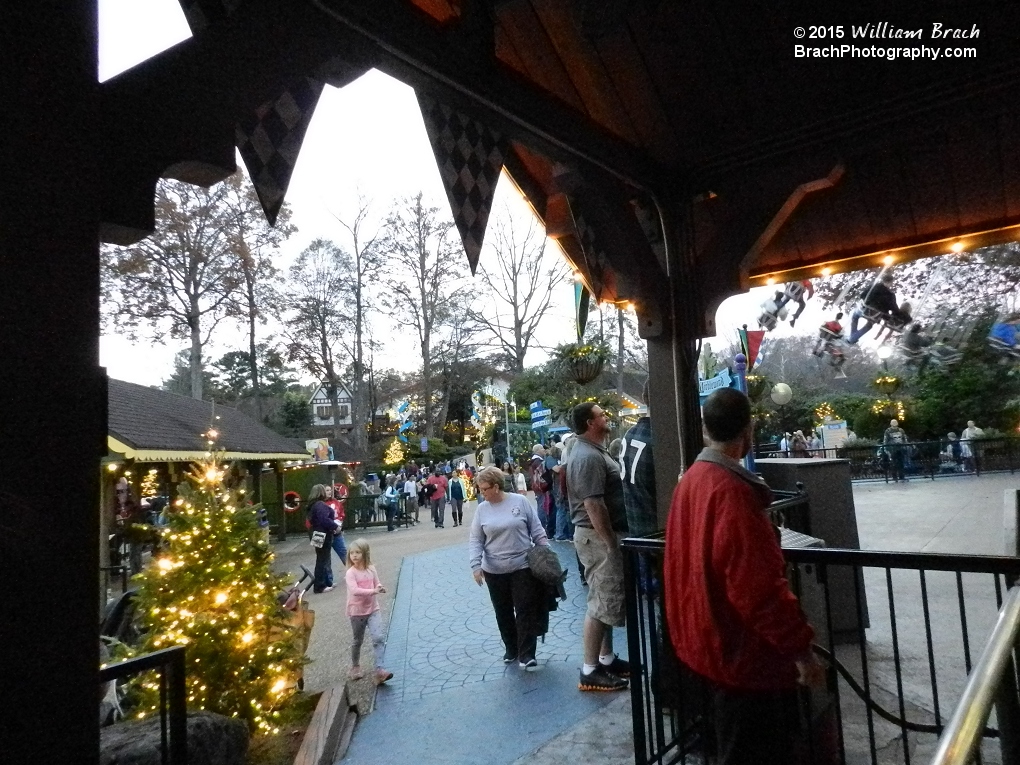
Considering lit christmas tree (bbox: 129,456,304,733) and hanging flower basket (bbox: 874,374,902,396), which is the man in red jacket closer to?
lit christmas tree (bbox: 129,456,304,733)

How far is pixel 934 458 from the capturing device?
20.1 meters

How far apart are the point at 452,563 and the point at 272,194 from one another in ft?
31.9

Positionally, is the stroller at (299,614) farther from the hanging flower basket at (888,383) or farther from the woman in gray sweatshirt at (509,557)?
the hanging flower basket at (888,383)

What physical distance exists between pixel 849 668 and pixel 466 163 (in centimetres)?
407

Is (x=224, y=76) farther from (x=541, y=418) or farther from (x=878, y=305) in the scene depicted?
(x=878, y=305)

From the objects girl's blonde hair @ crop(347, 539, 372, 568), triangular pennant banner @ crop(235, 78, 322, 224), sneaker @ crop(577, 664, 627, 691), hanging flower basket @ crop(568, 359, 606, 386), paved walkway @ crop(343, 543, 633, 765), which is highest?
triangular pennant banner @ crop(235, 78, 322, 224)

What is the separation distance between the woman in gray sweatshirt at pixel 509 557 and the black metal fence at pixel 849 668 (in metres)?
1.34

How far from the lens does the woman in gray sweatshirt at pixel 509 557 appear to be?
5.31 metres

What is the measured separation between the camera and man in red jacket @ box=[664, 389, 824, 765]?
218cm

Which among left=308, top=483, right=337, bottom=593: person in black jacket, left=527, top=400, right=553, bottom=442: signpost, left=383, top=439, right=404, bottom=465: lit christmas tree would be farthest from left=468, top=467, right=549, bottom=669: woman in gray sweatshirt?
left=383, top=439, right=404, bottom=465: lit christmas tree

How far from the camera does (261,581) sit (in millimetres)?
5199

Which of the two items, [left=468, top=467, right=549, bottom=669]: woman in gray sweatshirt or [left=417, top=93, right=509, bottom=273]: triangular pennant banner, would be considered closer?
[left=417, top=93, right=509, bottom=273]: triangular pennant banner

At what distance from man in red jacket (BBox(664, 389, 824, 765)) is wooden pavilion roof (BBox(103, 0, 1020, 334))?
1784mm

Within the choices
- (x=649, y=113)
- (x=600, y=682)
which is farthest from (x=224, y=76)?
(x=600, y=682)
